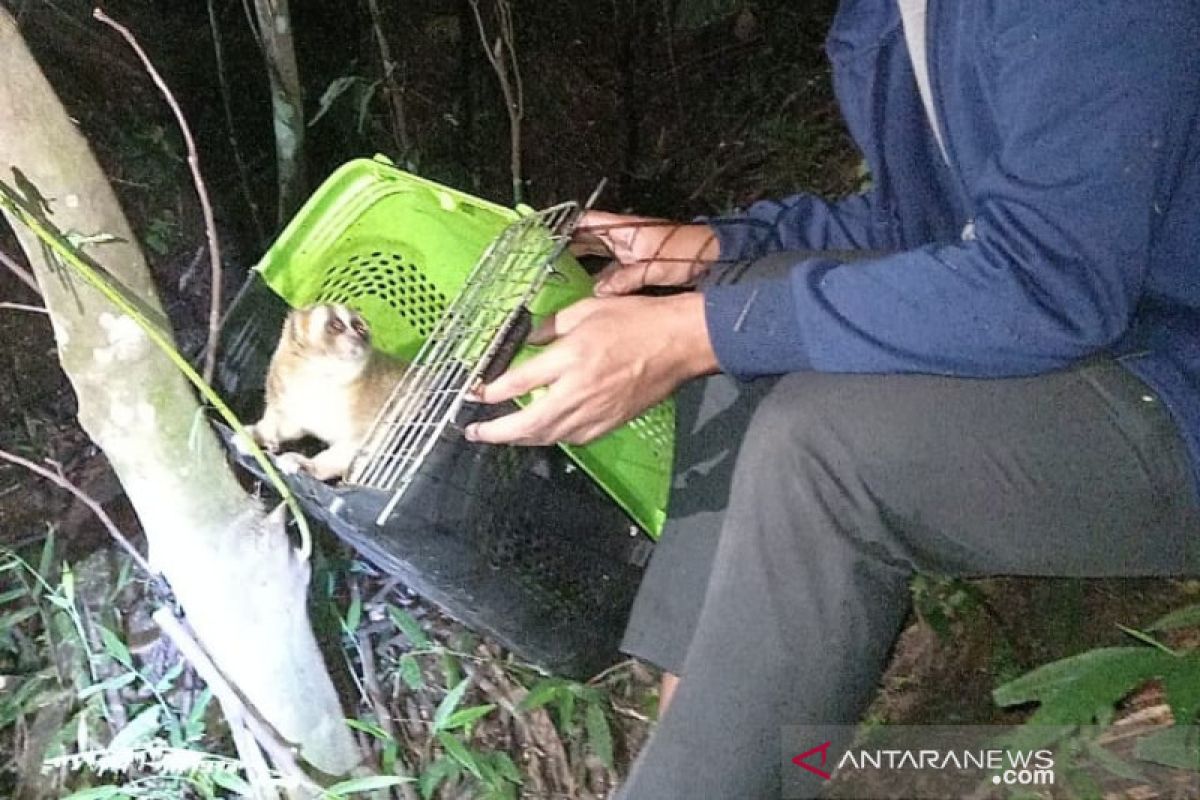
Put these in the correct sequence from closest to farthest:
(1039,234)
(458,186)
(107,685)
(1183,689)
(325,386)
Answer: (1039,234), (1183,689), (325,386), (107,685), (458,186)

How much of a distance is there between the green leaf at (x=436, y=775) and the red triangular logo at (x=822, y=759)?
0.56 m

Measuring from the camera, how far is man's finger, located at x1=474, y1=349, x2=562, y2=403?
1021 mm

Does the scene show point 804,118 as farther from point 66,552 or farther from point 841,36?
point 66,552

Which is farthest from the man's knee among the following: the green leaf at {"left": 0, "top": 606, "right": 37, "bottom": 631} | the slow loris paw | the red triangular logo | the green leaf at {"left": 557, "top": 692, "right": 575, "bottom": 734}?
the green leaf at {"left": 0, "top": 606, "right": 37, "bottom": 631}

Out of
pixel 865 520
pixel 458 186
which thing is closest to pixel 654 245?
pixel 865 520

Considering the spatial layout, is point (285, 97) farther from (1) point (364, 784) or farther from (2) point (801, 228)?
(1) point (364, 784)

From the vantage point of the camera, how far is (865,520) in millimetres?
938

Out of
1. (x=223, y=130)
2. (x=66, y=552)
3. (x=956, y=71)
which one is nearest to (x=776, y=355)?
(x=956, y=71)

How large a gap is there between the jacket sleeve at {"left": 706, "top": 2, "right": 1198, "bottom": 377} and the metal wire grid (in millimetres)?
255

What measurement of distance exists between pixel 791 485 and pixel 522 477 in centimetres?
37

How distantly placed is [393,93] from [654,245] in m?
0.79

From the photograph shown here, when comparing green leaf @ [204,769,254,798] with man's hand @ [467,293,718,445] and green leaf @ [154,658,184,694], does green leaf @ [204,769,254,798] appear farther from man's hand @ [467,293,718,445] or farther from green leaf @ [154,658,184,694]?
man's hand @ [467,293,718,445]

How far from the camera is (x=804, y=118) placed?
253cm

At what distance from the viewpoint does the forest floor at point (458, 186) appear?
1.38 meters
